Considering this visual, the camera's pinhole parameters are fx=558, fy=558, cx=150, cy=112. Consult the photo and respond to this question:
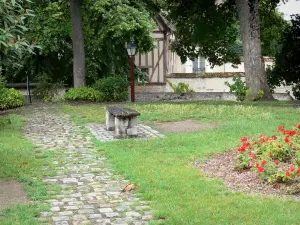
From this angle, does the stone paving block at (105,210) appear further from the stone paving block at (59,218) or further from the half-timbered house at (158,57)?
the half-timbered house at (158,57)

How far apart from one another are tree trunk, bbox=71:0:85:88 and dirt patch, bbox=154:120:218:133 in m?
11.9

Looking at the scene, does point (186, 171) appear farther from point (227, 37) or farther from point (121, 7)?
point (227, 37)

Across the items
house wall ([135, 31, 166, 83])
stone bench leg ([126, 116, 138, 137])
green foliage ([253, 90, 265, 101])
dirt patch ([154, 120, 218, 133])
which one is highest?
house wall ([135, 31, 166, 83])

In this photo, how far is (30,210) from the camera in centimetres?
699

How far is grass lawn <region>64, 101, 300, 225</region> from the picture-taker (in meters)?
6.64

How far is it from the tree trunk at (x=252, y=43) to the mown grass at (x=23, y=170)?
42.9 ft

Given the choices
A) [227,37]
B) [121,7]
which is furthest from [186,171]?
[227,37]

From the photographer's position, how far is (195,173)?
898cm

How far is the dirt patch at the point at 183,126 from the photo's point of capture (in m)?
14.7

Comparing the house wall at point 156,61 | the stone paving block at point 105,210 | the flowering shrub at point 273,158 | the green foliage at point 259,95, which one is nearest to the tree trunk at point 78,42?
the green foliage at point 259,95

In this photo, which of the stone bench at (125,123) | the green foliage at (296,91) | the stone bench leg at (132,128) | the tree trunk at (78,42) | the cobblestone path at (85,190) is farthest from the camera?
the green foliage at (296,91)

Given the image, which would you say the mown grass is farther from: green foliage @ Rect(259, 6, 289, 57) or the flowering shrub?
green foliage @ Rect(259, 6, 289, 57)

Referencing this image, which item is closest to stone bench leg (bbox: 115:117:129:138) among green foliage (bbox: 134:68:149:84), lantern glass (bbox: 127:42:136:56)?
lantern glass (bbox: 127:42:136:56)

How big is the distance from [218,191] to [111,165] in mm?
2742
